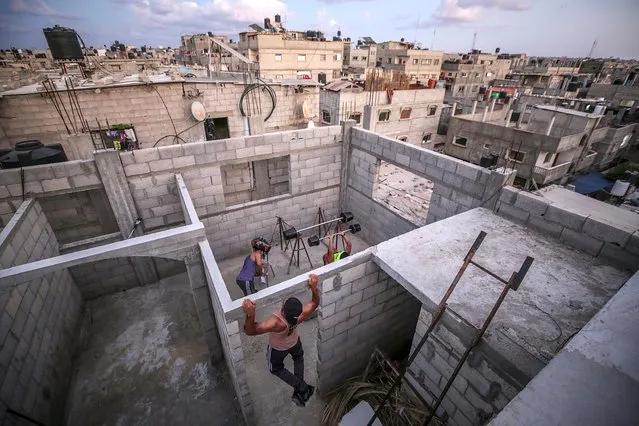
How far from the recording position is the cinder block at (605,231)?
4.54m

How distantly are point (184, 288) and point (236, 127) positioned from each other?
824 centimetres

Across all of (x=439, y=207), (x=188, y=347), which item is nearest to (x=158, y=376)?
(x=188, y=347)

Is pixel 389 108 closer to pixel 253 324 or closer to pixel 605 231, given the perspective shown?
pixel 605 231

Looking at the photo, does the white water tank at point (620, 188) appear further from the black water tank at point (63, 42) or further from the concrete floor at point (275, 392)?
the black water tank at point (63, 42)

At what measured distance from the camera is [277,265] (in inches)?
382

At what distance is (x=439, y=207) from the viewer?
786 centimetres

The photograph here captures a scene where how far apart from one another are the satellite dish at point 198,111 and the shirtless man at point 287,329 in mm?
10752

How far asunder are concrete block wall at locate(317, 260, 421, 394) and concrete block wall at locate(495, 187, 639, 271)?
2809 millimetres

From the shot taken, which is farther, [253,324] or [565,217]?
[565,217]

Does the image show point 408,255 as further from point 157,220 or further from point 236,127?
point 236,127

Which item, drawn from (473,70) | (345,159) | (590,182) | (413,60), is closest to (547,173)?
(590,182)

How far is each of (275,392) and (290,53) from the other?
35.1 m

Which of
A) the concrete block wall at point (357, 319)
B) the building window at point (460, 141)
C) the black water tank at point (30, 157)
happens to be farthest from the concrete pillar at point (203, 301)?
the building window at point (460, 141)

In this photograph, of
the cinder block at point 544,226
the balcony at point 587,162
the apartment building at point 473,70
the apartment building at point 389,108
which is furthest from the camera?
the apartment building at point 473,70
